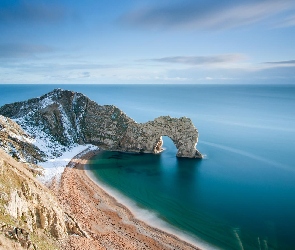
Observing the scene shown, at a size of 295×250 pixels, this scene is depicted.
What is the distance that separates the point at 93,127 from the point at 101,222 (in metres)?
40.3

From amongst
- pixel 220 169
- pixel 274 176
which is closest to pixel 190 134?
pixel 220 169

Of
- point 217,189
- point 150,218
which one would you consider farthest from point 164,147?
point 150,218

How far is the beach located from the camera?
106ft

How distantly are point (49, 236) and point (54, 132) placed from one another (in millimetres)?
46462

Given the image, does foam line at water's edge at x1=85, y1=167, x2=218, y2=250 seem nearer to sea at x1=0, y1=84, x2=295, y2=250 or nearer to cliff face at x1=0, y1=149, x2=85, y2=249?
sea at x1=0, y1=84, x2=295, y2=250

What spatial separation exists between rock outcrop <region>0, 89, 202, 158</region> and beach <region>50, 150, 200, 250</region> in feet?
60.7

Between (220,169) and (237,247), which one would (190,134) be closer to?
(220,169)

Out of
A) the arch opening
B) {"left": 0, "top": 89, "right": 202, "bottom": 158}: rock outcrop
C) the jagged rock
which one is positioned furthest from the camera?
the arch opening

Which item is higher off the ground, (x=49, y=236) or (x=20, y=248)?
(x=20, y=248)

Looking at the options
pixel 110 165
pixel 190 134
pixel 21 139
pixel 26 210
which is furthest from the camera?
pixel 190 134

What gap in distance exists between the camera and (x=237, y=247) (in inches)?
1329

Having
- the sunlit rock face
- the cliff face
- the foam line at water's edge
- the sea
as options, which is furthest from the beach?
the sunlit rock face

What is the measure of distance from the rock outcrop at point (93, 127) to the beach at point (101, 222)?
18.5 m

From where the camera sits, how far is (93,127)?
74562 mm
